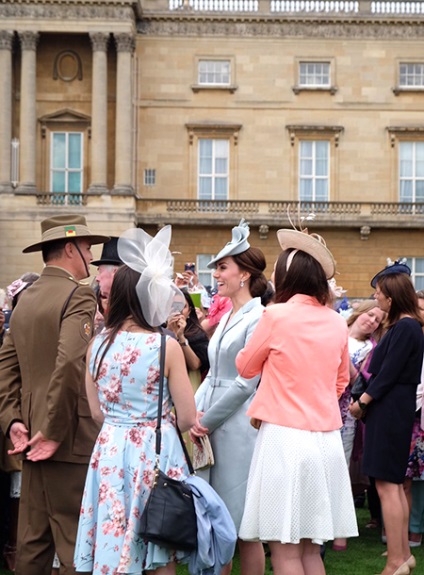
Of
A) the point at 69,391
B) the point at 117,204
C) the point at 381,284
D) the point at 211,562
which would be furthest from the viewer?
the point at 117,204

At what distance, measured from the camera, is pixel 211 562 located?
5.17 meters

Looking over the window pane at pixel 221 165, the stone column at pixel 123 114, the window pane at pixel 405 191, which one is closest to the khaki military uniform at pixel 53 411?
the stone column at pixel 123 114

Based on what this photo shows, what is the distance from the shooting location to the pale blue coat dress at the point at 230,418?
6.15 metres

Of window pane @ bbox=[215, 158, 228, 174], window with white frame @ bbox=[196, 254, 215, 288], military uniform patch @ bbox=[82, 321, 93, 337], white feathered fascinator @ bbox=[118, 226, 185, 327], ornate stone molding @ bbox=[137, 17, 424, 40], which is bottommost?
military uniform patch @ bbox=[82, 321, 93, 337]

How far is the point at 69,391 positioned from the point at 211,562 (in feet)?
4.01

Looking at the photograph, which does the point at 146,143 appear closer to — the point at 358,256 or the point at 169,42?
the point at 169,42

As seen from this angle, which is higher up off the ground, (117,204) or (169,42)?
(169,42)

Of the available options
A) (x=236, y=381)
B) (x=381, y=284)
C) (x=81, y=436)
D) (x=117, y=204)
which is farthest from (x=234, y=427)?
(x=117, y=204)

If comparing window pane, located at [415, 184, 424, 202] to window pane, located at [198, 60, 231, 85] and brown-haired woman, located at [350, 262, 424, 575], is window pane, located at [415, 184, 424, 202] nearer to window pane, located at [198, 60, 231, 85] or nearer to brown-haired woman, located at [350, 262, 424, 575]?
window pane, located at [198, 60, 231, 85]

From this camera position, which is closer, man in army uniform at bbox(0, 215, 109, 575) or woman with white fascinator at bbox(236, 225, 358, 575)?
woman with white fascinator at bbox(236, 225, 358, 575)

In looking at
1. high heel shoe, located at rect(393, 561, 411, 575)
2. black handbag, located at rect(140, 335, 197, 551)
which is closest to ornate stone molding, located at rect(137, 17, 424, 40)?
high heel shoe, located at rect(393, 561, 411, 575)

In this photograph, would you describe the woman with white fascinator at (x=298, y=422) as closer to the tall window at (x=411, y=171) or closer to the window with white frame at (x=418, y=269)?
the window with white frame at (x=418, y=269)

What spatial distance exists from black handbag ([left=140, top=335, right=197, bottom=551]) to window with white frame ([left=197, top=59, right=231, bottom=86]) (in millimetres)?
31411

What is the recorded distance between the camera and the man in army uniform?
Result: 5.69 m
